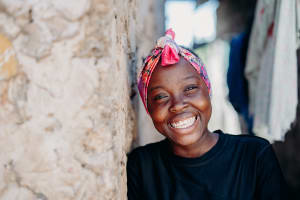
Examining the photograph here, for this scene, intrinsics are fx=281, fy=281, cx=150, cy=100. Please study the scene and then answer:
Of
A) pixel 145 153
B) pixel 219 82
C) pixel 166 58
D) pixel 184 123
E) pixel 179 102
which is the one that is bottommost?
pixel 145 153

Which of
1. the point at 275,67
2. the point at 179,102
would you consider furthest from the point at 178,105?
the point at 275,67

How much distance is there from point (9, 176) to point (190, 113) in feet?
2.77

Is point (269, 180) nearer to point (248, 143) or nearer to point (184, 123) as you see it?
point (248, 143)

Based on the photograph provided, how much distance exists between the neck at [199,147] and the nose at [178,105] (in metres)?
0.24

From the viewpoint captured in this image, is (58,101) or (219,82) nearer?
(58,101)

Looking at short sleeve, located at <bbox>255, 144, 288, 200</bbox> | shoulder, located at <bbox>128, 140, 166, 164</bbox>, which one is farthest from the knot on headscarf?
short sleeve, located at <bbox>255, 144, 288, 200</bbox>

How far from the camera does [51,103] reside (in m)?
0.93

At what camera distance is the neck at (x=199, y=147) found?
1529mm

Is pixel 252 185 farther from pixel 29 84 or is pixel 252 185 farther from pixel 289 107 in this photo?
pixel 29 84

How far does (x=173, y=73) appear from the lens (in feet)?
4.61

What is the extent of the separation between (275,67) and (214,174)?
1118 mm

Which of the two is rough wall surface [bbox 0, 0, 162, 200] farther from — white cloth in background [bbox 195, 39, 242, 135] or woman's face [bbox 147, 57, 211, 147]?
white cloth in background [bbox 195, 39, 242, 135]

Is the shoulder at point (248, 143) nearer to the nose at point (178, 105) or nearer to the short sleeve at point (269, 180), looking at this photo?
the short sleeve at point (269, 180)

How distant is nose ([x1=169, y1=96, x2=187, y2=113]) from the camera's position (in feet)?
4.51
